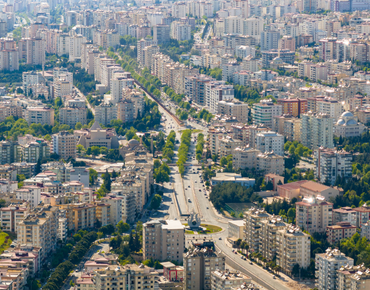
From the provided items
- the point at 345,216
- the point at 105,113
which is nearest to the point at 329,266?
the point at 345,216

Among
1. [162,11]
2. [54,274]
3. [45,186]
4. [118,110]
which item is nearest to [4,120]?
[118,110]

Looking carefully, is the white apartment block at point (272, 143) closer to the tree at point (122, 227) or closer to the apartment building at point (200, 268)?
the tree at point (122, 227)

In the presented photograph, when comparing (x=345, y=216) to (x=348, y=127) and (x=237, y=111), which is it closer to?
(x=348, y=127)

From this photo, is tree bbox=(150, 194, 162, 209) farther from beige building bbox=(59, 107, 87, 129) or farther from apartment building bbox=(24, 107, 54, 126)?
beige building bbox=(59, 107, 87, 129)

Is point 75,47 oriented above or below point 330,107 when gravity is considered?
above

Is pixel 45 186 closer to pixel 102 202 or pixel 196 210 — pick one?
pixel 102 202

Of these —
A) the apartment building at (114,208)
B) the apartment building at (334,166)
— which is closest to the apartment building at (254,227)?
the apartment building at (114,208)

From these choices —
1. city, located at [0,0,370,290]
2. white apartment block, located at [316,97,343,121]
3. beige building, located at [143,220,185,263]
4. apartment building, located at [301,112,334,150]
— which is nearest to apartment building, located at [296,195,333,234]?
city, located at [0,0,370,290]
